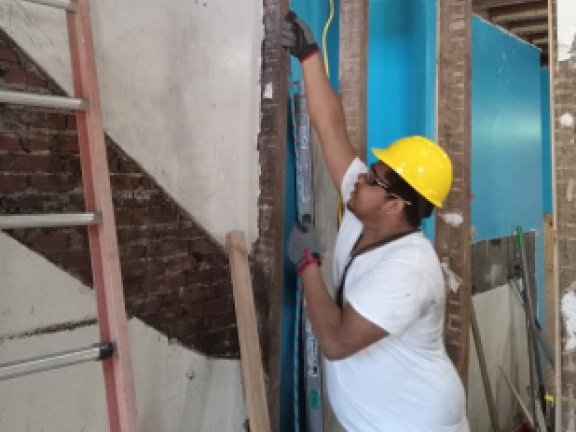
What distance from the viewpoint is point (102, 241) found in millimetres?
1247

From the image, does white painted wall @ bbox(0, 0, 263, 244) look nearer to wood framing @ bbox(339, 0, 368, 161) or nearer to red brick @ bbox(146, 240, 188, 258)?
red brick @ bbox(146, 240, 188, 258)

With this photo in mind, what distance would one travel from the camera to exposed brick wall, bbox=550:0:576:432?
172 cm

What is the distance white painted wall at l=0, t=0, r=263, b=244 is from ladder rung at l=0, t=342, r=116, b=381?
2.05 ft

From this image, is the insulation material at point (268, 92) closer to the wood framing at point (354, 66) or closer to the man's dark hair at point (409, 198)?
the wood framing at point (354, 66)

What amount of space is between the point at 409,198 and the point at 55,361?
112cm

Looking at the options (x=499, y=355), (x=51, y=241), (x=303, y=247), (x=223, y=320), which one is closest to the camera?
(x=51, y=241)

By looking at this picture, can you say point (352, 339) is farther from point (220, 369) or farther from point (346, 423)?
point (220, 369)

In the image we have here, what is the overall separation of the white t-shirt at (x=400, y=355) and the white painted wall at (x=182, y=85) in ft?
1.86

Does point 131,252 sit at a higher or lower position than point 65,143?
lower

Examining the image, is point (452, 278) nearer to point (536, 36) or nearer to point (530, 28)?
point (530, 28)

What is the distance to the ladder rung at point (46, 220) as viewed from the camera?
111cm

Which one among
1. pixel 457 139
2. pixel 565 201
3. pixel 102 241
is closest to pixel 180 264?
pixel 102 241

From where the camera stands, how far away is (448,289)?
2.18 metres

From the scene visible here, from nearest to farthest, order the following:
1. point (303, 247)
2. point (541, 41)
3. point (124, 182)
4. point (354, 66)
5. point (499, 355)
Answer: point (124, 182) → point (303, 247) → point (354, 66) → point (499, 355) → point (541, 41)
